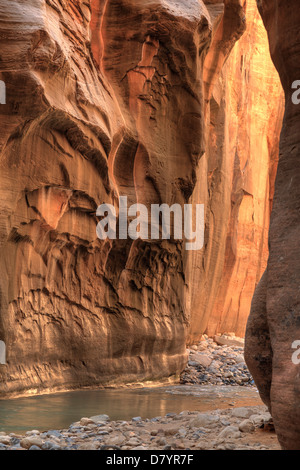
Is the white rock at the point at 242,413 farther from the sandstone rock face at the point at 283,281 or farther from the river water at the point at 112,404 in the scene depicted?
the river water at the point at 112,404

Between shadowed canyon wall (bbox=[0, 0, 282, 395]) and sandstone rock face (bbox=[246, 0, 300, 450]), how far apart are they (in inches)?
157

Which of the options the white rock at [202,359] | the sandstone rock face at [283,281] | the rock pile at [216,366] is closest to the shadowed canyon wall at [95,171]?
the rock pile at [216,366]

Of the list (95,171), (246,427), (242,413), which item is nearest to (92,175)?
(95,171)

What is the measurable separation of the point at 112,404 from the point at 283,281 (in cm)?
495

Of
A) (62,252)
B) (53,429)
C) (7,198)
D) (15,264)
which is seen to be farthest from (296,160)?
(62,252)

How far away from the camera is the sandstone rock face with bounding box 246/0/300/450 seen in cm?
459

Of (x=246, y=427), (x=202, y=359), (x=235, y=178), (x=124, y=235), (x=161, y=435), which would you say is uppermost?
(x=235, y=178)

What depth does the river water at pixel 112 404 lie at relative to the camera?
740 cm

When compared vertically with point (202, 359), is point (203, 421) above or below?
above

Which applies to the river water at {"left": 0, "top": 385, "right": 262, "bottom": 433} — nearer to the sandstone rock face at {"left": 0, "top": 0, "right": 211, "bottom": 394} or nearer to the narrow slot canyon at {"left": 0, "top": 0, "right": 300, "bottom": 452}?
the narrow slot canyon at {"left": 0, "top": 0, "right": 300, "bottom": 452}

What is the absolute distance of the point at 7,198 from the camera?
8.94 m

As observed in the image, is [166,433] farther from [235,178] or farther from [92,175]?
[235,178]

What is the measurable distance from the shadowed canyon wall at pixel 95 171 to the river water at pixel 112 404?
24.0 inches

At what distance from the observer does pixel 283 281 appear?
5.06m
